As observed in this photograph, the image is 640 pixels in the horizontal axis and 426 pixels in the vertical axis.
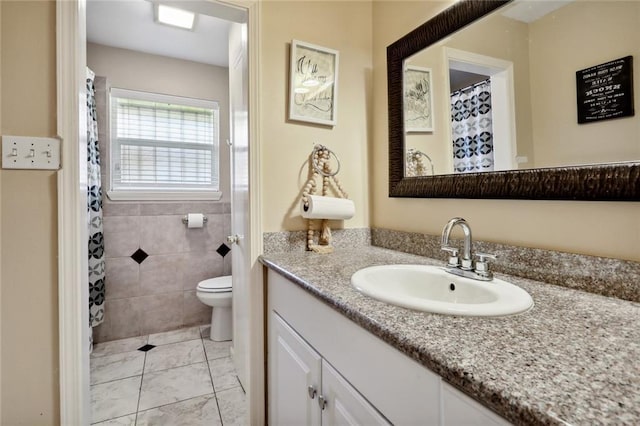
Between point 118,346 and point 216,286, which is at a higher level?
point 216,286

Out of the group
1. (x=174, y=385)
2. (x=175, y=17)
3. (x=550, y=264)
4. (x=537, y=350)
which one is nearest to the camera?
(x=537, y=350)

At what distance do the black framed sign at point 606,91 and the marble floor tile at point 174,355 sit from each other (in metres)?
2.28

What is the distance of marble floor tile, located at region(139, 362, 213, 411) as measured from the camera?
1.60 m

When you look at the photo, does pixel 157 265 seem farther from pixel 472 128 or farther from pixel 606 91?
pixel 606 91

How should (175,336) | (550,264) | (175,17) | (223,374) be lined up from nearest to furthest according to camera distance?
(550,264)
(223,374)
(175,17)
(175,336)

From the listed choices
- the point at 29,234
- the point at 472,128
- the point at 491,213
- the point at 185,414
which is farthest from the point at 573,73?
the point at 185,414

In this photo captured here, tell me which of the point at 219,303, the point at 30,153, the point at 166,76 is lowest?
the point at 219,303

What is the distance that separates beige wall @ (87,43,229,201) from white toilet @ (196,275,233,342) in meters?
0.80

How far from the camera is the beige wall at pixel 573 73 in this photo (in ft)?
2.36

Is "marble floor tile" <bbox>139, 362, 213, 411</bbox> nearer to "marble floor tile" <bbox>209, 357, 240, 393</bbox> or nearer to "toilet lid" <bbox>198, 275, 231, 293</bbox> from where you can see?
"marble floor tile" <bbox>209, 357, 240, 393</bbox>

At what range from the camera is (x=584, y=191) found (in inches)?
30.5

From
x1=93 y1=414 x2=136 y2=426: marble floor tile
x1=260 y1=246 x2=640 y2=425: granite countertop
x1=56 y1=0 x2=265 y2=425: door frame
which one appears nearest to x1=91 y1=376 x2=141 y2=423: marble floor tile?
x1=93 y1=414 x2=136 y2=426: marble floor tile

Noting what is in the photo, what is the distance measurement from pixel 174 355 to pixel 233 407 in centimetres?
77

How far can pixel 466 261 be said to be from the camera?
36.0 inches
